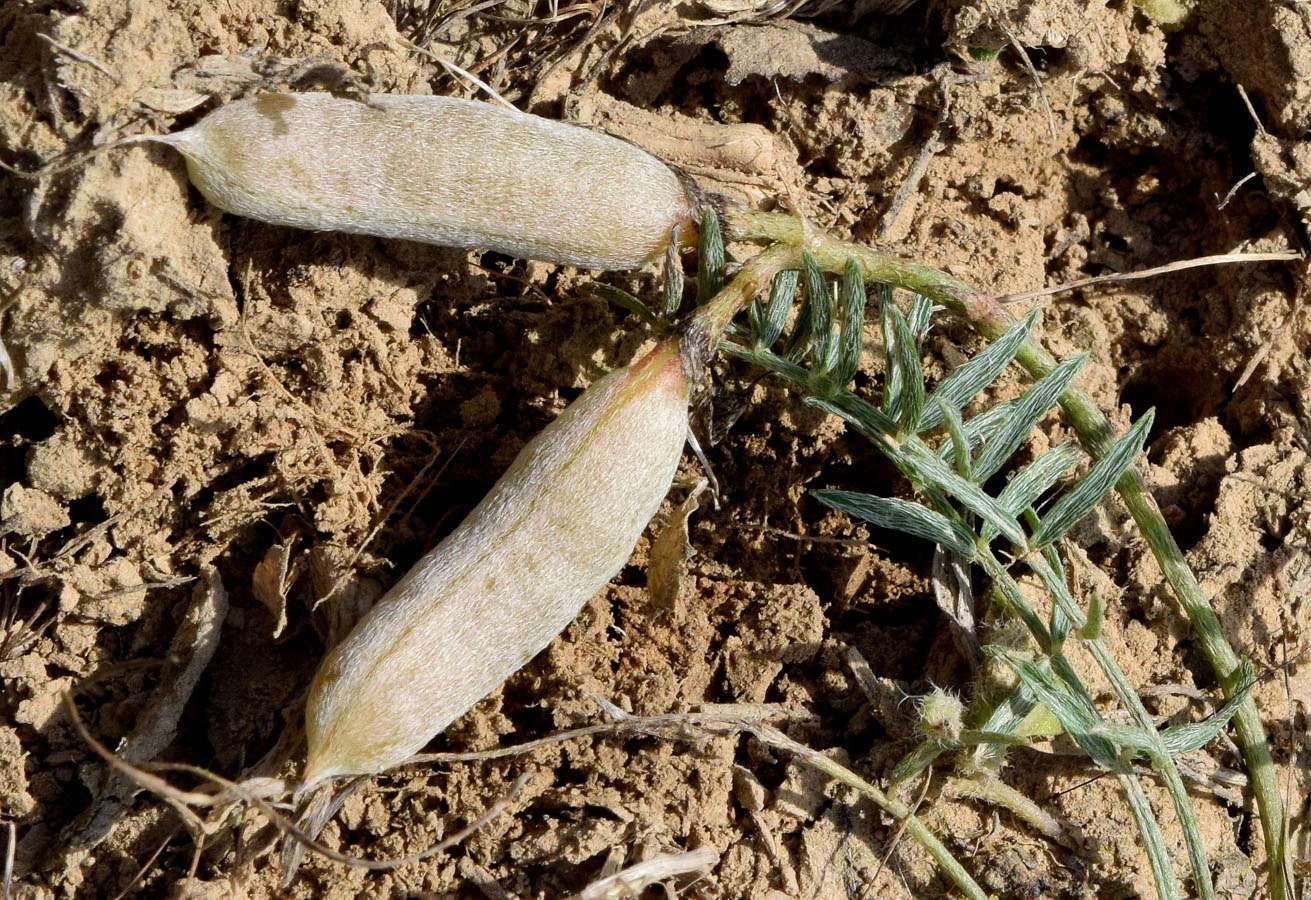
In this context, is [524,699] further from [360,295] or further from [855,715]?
[360,295]

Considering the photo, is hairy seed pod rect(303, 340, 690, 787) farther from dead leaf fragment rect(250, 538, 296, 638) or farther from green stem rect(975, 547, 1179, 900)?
green stem rect(975, 547, 1179, 900)

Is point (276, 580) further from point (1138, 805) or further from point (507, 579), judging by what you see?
point (1138, 805)

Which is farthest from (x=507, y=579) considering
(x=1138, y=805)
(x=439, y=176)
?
(x=1138, y=805)

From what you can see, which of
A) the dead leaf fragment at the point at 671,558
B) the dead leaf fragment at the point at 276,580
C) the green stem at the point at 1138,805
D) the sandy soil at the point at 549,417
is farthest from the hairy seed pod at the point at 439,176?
the green stem at the point at 1138,805

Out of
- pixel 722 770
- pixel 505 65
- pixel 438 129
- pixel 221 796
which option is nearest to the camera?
pixel 221 796

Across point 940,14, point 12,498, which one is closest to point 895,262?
point 940,14
